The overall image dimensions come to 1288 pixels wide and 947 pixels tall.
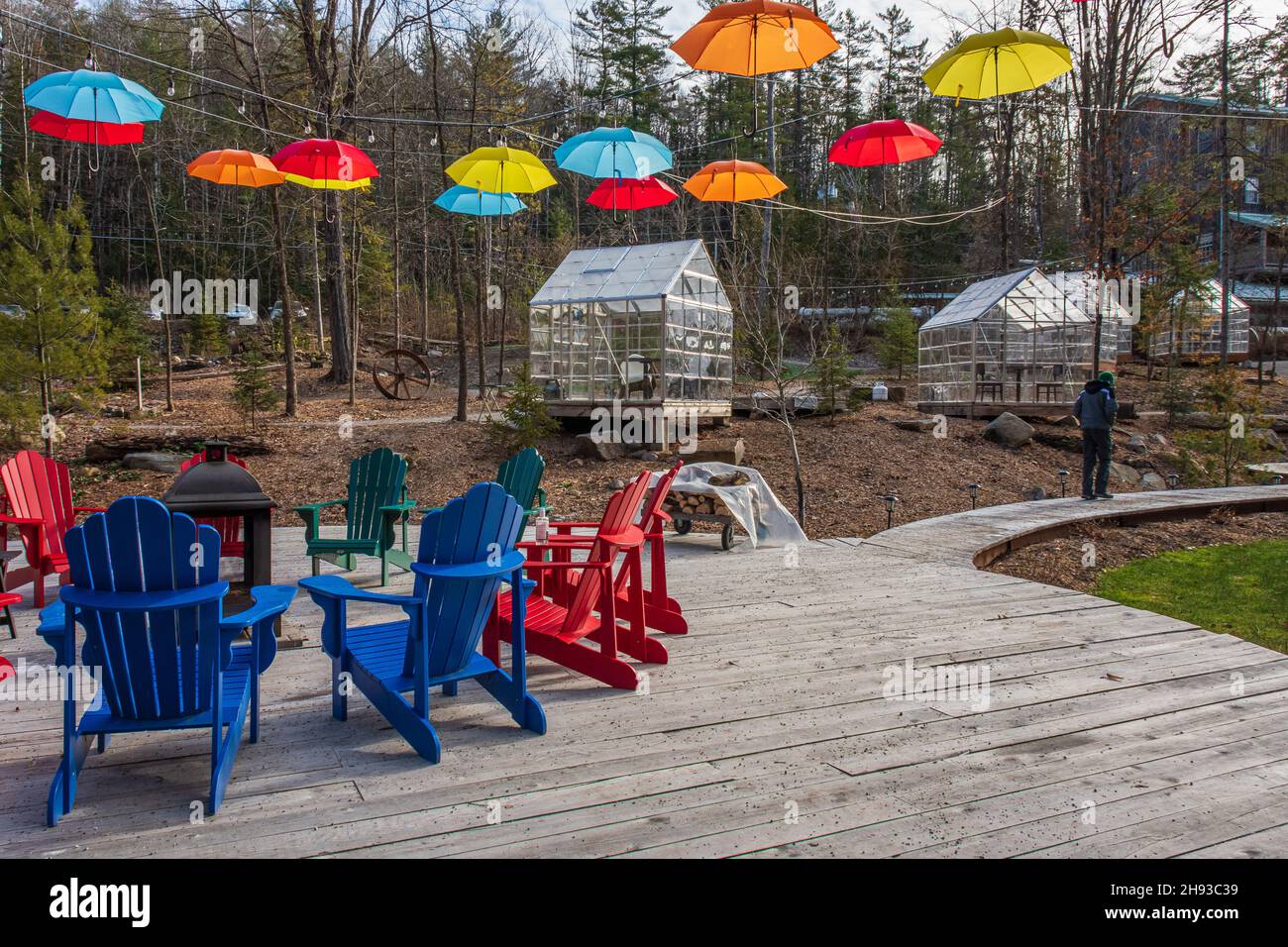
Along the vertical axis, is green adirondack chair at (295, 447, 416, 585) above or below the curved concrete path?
above

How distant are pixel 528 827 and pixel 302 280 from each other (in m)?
29.9

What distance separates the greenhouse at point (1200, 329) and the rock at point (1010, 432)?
6243 mm

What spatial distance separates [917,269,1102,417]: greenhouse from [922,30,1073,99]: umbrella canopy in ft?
37.5

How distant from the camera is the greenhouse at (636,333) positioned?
46.8 feet

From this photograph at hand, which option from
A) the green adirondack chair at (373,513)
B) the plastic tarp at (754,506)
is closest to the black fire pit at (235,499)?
the green adirondack chair at (373,513)

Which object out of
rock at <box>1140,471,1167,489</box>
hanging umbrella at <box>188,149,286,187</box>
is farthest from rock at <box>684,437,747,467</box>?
hanging umbrella at <box>188,149,286,187</box>

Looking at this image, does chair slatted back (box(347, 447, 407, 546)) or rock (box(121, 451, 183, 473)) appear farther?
rock (box(121, 451, 183, 473))

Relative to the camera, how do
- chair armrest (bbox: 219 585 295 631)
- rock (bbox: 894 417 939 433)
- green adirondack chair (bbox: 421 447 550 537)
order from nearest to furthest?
chair armrest (bbox: 219 585 295 631), green adirondack chair (bbox: 421 447 550 537), rock (bbox: 894 417 939 433)

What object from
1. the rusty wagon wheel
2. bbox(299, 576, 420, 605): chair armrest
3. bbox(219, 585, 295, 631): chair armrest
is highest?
the rusty wagon wheel

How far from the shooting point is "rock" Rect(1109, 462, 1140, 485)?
43.9 feet

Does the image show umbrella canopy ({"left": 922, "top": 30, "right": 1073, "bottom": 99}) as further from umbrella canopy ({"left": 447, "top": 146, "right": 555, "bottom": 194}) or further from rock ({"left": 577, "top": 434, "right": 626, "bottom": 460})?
rock ({"left": 577, "top": 434, "right": 626, "bottom": 460})

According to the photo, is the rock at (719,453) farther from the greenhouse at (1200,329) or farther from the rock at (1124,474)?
the greenhouse at (1200,329)

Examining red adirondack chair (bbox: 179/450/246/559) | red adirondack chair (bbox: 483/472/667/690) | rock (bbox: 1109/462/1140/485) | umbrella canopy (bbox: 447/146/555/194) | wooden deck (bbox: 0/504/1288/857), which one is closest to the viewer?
wooden deck (bbox: 0/504/1288/857)
